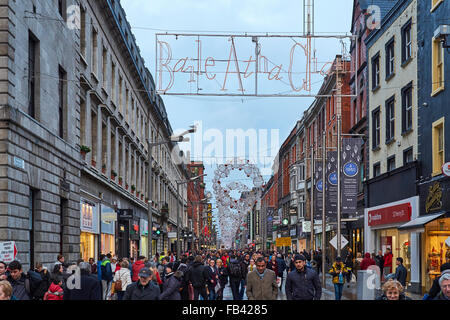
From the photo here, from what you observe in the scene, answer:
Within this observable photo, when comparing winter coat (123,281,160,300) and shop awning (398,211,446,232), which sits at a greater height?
shop awning (398,211,446,232)

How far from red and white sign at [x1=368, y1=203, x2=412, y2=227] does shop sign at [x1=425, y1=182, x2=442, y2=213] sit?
9.00 feet

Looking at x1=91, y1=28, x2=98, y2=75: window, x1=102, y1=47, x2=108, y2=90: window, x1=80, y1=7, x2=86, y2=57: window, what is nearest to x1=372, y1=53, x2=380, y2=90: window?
x1=102, y1=47, x2=108, y2=90: window

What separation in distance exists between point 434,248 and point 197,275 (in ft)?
41.5

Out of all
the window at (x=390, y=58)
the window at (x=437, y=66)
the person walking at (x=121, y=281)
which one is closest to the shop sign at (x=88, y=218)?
the person walking at (x=121, y=281)

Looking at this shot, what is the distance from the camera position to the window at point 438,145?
1118 inches

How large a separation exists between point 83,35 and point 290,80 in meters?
11.1

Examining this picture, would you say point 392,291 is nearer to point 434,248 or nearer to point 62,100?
point 62,100

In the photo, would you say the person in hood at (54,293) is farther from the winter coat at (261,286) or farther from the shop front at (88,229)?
the shop front at (88,229)

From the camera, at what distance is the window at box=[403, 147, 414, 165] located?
1297 inches

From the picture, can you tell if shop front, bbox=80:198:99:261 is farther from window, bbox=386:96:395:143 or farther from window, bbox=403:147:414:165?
window, bbox=386:96:395:143

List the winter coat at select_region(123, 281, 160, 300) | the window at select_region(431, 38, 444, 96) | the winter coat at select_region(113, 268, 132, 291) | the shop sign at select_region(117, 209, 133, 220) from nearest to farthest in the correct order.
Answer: the winter coat at select_region(123, 281, 160, 300) → the winter coat at select_region(113, 268, 132, 291) → the window at select_region(431, 38, 444, 96) → the shop sign at select_region(117, 209, 133, 220)

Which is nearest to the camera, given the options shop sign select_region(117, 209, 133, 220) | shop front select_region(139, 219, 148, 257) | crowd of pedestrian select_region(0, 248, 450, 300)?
crowd of pedestrian select_region(0, 248, 450, 300)

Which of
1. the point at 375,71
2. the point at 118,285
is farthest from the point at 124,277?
the point at 375,71
